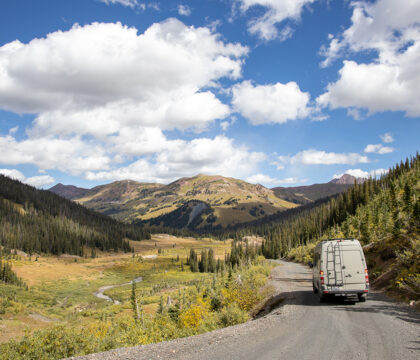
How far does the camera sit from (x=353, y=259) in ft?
54.7

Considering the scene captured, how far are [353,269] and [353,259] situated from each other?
0.61 m

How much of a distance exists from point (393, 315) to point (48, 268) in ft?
446

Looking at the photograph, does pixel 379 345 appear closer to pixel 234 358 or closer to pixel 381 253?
pixel 234 358

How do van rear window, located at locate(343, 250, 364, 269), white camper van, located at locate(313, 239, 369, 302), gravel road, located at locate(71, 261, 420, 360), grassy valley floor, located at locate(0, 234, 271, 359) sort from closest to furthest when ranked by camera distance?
gravel road, located at locate(71, 261, 420, 360) → grassy valley floor, located at locate(0, 234, 271, 359) → white camper van, located at locate(313, 239, 369, 302) → van rear window, located at locate(343, 250, 364, 269)

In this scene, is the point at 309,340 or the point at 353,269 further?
the point at 353,269

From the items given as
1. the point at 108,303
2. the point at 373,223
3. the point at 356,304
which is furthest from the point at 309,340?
the point at 108,303

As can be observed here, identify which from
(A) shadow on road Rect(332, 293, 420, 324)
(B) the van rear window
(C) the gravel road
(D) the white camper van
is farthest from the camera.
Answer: (B) the van rear window

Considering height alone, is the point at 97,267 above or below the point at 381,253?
below

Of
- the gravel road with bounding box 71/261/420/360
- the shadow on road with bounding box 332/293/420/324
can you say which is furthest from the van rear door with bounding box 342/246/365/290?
the gravel road with bounding box 71/261/420/360

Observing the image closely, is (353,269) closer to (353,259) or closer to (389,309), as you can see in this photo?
(353,259)

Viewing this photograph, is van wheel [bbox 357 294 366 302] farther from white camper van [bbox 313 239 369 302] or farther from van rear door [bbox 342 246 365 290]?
van rear door [bbox 342 246 365 290]

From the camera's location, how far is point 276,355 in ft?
29.5

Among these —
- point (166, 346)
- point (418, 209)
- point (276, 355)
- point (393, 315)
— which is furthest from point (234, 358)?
point (418, 209)

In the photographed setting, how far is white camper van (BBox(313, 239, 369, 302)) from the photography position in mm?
16359
